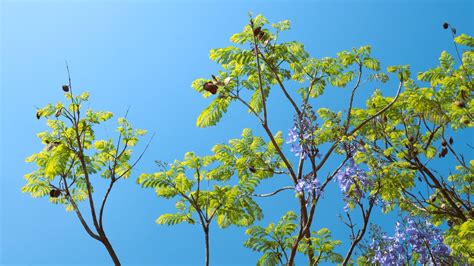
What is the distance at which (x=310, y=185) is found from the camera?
6.09 meters

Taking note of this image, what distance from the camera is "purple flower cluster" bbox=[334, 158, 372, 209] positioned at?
5.99m

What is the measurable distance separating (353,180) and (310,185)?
51cm

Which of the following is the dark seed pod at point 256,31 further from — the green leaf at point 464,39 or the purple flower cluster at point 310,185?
the green leaf at point 464,39

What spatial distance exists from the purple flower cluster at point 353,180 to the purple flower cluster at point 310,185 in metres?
0.25

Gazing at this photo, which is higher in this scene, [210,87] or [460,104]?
[460,104]

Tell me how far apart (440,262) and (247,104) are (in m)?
3.35

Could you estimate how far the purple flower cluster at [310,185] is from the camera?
608cm

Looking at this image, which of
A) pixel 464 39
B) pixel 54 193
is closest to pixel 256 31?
pixel 54 193

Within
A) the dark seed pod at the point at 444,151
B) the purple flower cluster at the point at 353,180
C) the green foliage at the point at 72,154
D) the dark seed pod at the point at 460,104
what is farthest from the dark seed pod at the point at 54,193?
the dark seed pod at the point at 444,151

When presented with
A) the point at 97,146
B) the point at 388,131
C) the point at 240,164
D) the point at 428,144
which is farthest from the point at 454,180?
the point at 97,146

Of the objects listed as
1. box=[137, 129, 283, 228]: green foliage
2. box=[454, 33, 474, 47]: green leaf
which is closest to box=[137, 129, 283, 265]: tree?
box=[137, 129, 283, 228]: green foliage

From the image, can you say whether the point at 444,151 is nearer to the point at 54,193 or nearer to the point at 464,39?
the point at 464,39

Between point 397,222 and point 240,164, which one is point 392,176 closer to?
point 397,222

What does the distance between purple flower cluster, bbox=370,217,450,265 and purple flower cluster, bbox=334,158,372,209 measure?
0.95 m
